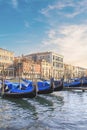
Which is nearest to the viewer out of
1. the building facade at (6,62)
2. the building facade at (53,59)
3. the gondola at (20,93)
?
the gondola at (20,93)

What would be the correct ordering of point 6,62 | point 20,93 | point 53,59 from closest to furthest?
point 20,93, point 6,62, point 53,59

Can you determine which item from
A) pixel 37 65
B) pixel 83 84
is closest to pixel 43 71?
pixel 37 65

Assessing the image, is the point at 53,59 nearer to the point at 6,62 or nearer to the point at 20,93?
the point at 6,62

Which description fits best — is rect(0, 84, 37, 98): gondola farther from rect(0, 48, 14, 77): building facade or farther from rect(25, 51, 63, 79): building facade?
rect(25, 51, 63, 79): building facade

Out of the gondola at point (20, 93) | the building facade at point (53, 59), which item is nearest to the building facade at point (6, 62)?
the building facade at point (53, 59)

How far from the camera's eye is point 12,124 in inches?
486

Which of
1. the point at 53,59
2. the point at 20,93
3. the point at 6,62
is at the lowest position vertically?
the point at 20,93

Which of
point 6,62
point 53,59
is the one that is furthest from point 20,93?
point 53,59

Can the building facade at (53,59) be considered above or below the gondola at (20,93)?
above

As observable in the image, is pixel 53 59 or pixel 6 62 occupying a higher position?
pixel 53 59

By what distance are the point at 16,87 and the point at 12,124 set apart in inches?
487

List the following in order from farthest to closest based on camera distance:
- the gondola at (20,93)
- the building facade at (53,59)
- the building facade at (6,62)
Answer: the building facade at (53,59), the building facade at (6,62), the gondola at (20,93)

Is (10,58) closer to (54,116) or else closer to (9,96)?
(9,96)

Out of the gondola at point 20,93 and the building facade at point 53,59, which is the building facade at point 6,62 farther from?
the gondola at point 20,93
